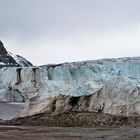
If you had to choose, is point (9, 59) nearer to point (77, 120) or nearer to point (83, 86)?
point (83, 86)

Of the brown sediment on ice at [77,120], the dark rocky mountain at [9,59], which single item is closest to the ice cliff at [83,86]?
the brown sediment on ice at [77,120]

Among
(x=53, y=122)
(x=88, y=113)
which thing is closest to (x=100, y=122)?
(x=88, y=113)

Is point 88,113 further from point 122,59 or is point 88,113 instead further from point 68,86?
point 122,59

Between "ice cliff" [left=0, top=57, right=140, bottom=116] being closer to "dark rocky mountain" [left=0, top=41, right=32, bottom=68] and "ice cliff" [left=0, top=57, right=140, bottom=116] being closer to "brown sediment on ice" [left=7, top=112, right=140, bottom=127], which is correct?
"brown sediment on ice" [left=7, top=112, right=140, bottom=127]

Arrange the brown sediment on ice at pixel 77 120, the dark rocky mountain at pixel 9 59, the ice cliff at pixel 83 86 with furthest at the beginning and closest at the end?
the dark rocky mountain at pixel 9 59, the ice cliff at pixel 83 86, the brown sediment on ice at pixel 77 120

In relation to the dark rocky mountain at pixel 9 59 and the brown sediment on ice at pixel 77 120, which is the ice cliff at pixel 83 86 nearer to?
the brown sediment on ice at pixel 77 120

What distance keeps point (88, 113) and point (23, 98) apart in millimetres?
14471

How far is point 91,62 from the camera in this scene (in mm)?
45844

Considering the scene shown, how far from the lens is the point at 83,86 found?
4216cm

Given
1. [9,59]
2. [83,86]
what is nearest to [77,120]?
[83,86]

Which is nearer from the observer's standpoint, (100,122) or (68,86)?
(100,122)

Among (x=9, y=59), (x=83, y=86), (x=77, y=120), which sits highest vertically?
(x=9, y=59)

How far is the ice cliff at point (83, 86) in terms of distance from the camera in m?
38.7

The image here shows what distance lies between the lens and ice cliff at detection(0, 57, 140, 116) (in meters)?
38.7
